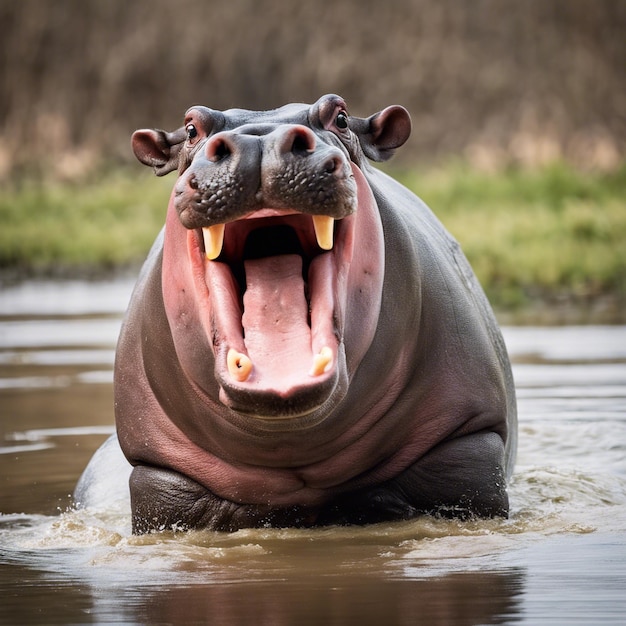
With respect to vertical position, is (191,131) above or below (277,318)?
above

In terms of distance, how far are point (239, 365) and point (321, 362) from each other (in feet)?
0.64

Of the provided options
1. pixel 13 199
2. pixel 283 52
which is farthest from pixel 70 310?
pixel 283 52

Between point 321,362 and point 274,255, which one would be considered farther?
point 274,255

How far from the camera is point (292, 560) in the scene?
3717mm

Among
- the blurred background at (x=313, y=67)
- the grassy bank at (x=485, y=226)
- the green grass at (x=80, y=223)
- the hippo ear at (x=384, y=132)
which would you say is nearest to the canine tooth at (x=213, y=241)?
the hippo ear at (x=384, y=132)

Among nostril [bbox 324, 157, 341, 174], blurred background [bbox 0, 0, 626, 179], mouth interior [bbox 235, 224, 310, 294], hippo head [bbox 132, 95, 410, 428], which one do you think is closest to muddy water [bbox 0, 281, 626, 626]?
hippo head [bbox 132, 95, 410, 428]

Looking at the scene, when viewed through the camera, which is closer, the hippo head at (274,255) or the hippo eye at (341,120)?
the hippo head at (274,255)

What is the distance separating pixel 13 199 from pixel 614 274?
11230 mm

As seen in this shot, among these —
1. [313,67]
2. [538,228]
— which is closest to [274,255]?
[538,228]

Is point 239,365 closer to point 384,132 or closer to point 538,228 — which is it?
point 384,132

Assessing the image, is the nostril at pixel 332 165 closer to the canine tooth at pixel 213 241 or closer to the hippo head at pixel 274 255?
the hippo head at pixel 274 255

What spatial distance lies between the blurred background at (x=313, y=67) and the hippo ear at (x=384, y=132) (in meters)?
18.6

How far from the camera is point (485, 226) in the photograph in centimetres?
1333

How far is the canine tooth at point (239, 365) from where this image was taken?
3.51m
